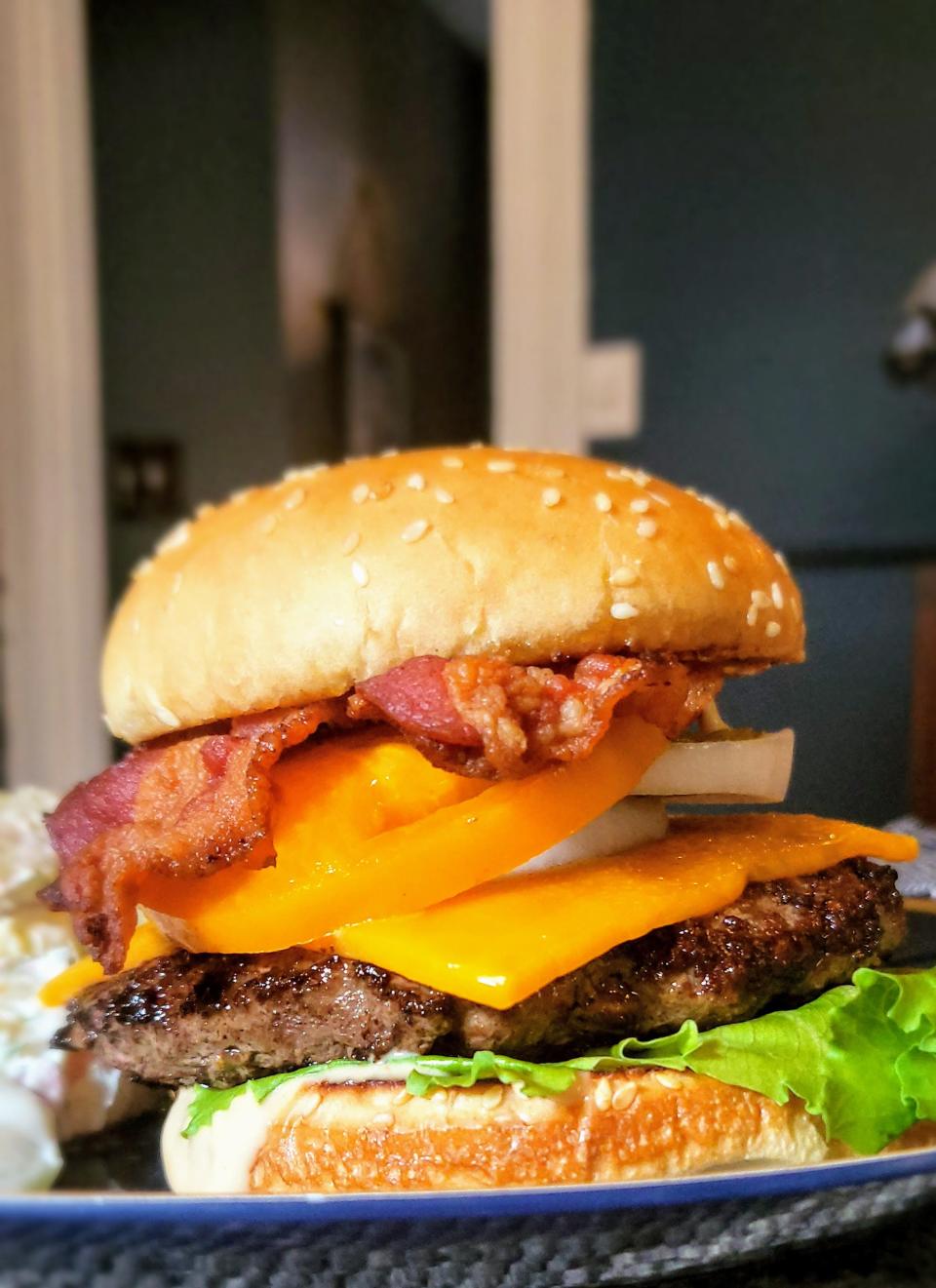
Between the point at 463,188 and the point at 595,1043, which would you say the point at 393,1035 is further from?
the point at 463,188

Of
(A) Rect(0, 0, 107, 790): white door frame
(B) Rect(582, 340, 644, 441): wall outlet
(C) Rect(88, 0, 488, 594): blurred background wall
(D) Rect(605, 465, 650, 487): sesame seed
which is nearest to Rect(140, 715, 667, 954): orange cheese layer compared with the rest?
(D) Rect(605, 465, 650, 487): sesame seed

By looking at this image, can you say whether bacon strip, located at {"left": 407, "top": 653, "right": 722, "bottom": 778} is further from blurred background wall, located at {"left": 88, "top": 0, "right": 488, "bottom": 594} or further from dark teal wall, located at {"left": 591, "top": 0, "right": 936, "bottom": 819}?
blurred background wall, located at {"left": 88, "top": 0, "right": 488, "bottom": 594}

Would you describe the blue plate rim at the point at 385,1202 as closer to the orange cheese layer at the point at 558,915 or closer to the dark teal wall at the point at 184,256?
the orange cheese layer at the point at 558,915

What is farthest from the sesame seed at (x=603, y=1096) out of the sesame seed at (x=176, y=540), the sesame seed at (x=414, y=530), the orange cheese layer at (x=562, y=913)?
the sesame seed at (x=176, y=540)

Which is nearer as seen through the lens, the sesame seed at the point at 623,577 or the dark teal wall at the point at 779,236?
the sesame seed at the point at 623,577

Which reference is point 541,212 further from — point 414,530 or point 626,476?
point 414,530

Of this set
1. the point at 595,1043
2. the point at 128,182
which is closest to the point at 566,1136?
the point at 595,1043
